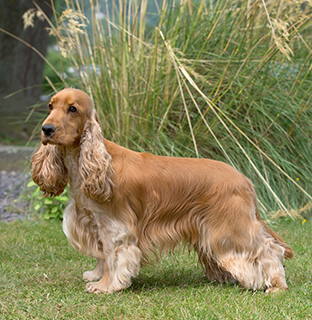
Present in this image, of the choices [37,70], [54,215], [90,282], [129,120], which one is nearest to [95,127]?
[90,282]

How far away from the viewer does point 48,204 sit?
4984 mm

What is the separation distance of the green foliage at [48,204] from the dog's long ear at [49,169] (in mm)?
2050

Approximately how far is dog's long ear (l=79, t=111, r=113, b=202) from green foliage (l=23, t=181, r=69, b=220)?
235cm

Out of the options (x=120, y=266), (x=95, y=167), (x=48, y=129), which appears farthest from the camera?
(x=120, y=266)

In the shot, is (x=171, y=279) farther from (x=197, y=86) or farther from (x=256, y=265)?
(x=197, y=86)

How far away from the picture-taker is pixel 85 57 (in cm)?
504

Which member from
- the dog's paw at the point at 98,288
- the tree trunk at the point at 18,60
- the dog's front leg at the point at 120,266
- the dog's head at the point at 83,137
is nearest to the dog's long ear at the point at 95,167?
the dog's head at the point at 83,137

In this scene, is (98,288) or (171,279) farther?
(171,279)

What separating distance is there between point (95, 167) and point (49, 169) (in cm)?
39

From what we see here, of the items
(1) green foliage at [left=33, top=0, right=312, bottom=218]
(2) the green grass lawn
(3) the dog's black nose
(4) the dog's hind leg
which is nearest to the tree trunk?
(1) green foliage at [left=33, top=0, right=312, bottom=218]

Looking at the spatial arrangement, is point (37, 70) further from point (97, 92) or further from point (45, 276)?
point (45, 276)

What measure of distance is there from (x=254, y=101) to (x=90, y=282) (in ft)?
10.3

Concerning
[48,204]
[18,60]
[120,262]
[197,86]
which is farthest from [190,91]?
[18,60]

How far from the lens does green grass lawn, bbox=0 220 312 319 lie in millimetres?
2391
